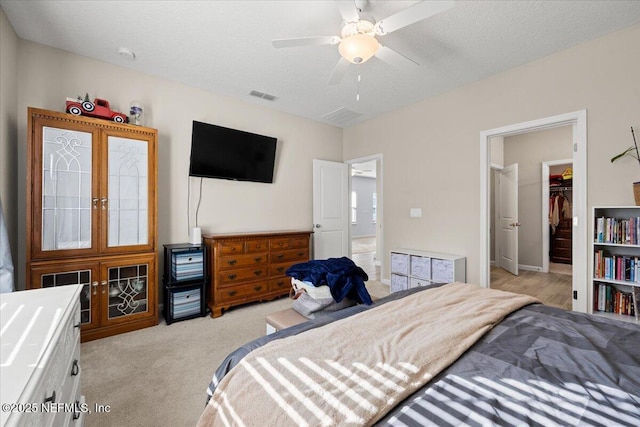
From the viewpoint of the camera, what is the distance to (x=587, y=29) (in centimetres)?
237

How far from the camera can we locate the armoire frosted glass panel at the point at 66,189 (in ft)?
7.76

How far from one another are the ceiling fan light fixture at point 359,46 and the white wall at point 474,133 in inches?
81.7

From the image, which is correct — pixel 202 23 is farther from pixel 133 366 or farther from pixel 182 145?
pixel 133 366

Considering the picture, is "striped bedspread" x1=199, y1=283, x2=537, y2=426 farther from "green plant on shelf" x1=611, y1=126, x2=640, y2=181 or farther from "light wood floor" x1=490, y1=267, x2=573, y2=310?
"light wood floor" x1=490, y1=267, x2=573, y2=310

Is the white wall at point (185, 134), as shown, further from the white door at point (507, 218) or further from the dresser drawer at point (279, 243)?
the white door at point (507, 218)

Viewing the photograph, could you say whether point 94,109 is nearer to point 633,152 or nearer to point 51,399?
point 51,399

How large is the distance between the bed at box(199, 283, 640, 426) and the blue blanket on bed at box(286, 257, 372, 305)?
19.7 inches

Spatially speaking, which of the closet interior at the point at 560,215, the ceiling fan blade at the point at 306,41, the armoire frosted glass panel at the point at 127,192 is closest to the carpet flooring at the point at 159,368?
the armoire frosted glass panel at the point at 127,192

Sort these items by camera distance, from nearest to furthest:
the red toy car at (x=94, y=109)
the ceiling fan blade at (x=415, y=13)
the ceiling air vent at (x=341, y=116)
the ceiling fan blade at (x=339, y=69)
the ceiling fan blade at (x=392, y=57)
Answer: the ceiling fan blade at (x=415, y=13) → the ceiling fan blade at (x=392, y=57) → the ceiling fan blade at (x=339, y=69) → the red toy car at (x=94, y=109) → the ceiling air vent at (x=341, y=116)

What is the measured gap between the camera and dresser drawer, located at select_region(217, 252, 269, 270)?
3.20 metres

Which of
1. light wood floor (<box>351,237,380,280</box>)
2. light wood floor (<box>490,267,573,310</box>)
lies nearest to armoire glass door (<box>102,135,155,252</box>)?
light wood floor (<box>351,237,380,280</box>)

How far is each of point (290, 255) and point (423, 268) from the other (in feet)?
5.87

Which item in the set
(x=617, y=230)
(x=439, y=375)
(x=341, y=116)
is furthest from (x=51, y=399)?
(x=341, y=116)

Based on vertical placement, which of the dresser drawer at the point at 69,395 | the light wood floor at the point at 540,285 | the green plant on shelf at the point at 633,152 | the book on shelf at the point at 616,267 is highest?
the green plant on shelf at the point at 633,152
